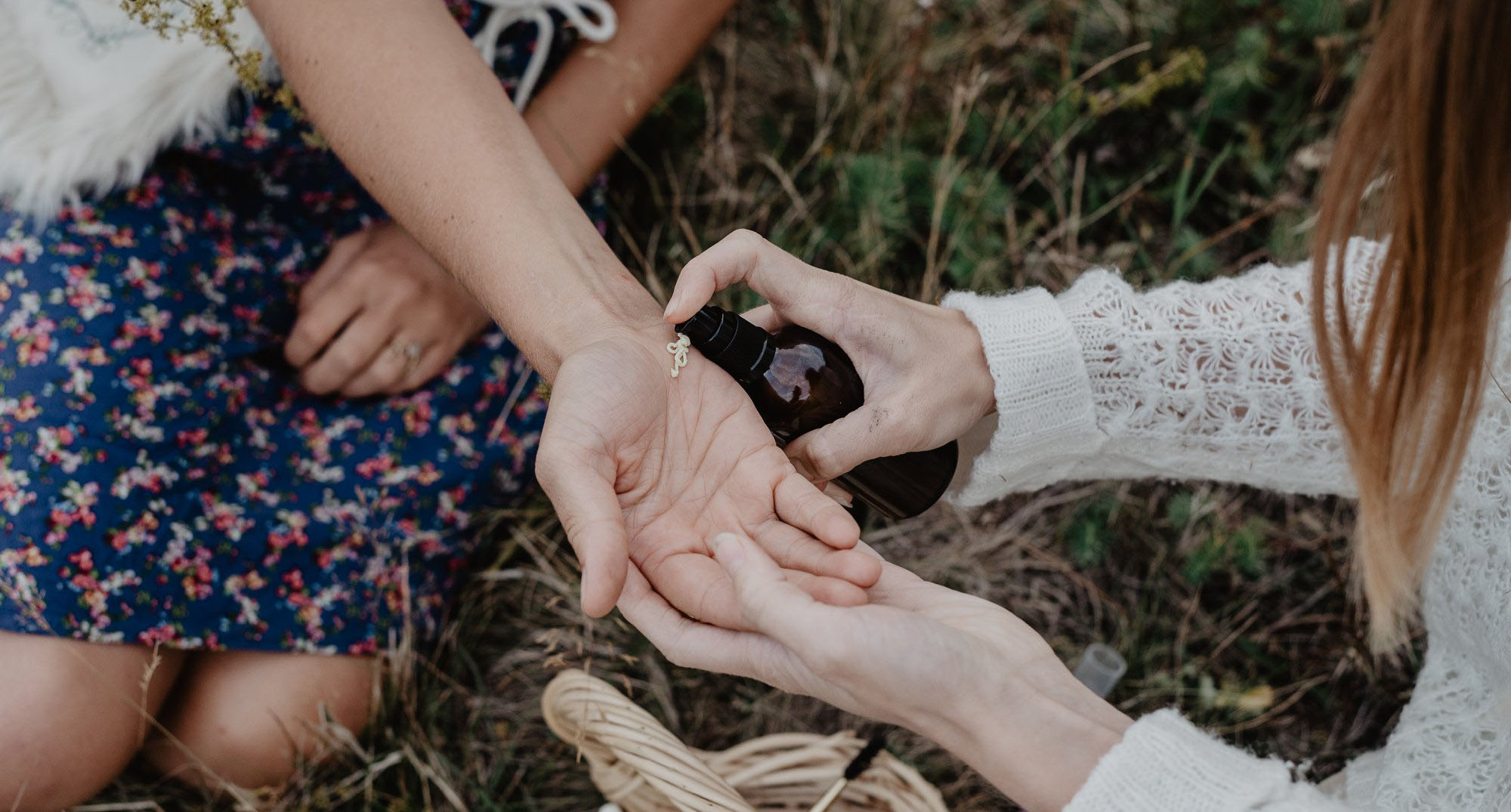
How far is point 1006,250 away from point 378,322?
1.56 m

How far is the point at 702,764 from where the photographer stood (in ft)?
4.94

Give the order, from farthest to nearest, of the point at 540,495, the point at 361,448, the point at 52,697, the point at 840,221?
→ the point at 840,221, the point at 540,495, the point at 361,448, the point at 52,697

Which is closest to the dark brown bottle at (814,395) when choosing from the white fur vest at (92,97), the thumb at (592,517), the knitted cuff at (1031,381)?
the knitted cuff at (1031,381)

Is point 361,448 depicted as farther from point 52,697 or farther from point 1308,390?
point 1308,390

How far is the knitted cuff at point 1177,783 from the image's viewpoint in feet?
3.60

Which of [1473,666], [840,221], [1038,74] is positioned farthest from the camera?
[1038,74]

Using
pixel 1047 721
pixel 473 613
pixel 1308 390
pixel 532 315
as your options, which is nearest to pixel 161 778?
pixel 473 613

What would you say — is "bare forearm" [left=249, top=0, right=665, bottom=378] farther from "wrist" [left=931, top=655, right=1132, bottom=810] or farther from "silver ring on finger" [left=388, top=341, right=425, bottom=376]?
"wrist" [left=931, top=655, right=1132, bottom=810]

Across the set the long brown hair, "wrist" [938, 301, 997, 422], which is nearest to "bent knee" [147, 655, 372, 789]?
"wrist" [938, 301, 997, 422]

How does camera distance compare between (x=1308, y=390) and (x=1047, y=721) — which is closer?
(x=1047, y=721)

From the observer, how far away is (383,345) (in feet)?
6.72

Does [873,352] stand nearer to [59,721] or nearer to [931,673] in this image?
[931,673]

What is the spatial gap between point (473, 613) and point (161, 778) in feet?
2.34

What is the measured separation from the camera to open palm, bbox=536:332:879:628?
1.20 meters
